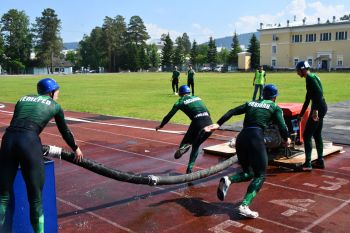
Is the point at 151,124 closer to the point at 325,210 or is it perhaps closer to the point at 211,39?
the point at 325,210

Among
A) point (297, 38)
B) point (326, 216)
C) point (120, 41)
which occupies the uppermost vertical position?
point (120, 41)

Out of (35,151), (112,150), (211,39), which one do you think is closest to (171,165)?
(112,150)

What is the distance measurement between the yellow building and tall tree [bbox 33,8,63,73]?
51.5 metres

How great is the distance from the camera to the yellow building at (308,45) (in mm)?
77812

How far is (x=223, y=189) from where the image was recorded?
215 inches

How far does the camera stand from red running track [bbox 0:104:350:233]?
5090 mm

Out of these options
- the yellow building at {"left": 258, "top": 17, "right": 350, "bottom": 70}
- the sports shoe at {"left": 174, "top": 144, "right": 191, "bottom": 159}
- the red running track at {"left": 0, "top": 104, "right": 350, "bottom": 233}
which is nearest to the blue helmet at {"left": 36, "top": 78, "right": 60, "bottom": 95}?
the red running track at {"left": 0, "top": 104, "right": 350, "bottom": 233}

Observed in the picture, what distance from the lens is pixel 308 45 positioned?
82500 millimetres

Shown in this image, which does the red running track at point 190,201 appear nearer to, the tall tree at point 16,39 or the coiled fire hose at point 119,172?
the coiled fire hose at point 119,172

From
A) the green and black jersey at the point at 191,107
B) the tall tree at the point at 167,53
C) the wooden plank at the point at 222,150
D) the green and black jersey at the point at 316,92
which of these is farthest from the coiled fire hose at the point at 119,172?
the tall tree at the point at 167,53

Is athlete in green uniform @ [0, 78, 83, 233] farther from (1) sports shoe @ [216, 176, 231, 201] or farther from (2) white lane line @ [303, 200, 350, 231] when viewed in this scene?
(2) white lane line @ [303, 200, 350, 231]

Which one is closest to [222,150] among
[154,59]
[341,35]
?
[341,35]

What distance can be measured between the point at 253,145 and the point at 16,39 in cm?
10628

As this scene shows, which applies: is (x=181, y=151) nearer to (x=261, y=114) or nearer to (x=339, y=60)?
(x=261, y=114)
